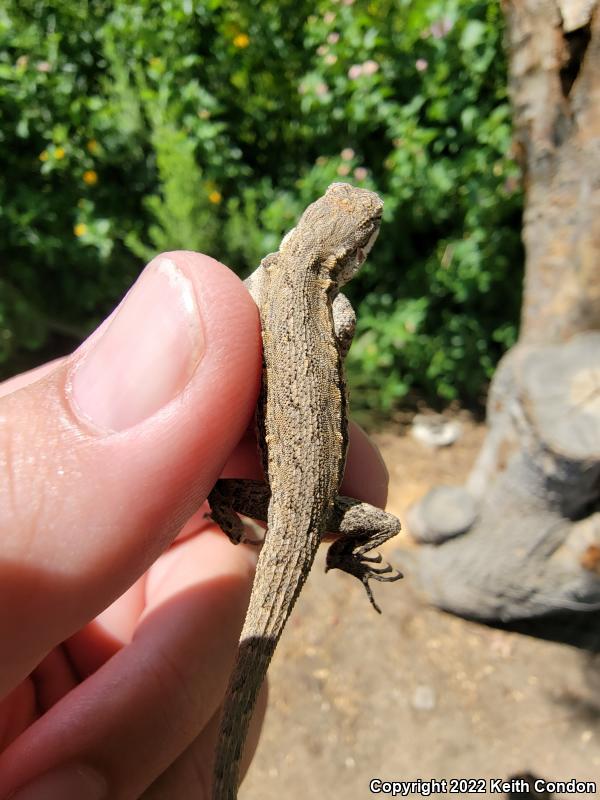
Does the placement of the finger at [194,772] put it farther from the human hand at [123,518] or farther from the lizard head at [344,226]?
the lizard head at [344,226]

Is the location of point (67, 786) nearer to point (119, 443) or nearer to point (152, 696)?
point (152, 696)

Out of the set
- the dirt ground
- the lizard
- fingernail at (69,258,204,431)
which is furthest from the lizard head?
the dirt ground

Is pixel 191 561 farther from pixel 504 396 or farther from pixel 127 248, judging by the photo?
pixel 127 248

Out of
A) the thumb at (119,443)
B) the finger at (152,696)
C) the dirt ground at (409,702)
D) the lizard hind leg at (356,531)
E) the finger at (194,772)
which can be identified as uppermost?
the thumb at (119,443)

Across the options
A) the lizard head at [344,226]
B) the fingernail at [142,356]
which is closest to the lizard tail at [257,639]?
the fingernail at [142,356]

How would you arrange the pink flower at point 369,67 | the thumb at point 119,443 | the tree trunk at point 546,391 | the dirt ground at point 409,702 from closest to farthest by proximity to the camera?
the thumb at point 119,443, the tree trunk at point 546,391, the dirt ground at point 409,702, the pink flower at point 369,67

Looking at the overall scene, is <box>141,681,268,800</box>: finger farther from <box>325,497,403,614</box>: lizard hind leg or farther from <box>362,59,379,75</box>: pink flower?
<box>362,59,379,75</box>: pink flower
